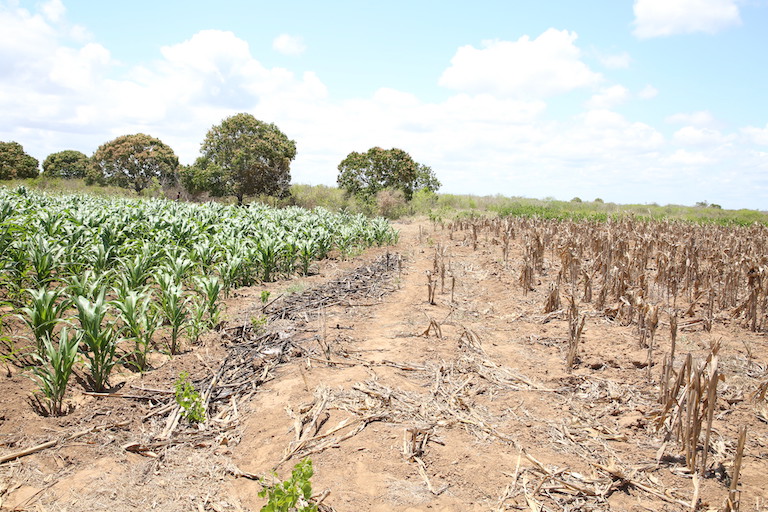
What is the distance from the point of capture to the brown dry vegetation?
2.86 m

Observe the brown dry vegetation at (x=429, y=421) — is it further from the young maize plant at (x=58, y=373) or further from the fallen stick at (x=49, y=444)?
the young maize plant at (x=58, y=373)

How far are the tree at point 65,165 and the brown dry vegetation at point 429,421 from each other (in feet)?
156

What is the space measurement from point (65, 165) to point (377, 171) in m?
34.1

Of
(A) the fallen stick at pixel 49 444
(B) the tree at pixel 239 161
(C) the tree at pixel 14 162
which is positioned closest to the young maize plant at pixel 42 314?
(A) the fallen stick at pixel 49 444

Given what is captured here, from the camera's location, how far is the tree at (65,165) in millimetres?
44719

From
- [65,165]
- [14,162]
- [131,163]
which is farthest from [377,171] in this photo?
[65,165]

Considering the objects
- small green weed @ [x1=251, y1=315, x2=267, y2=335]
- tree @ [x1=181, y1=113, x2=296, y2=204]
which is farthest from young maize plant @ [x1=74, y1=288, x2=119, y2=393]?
tree @ [x1=181, y1=113, x2=296, y2=204]

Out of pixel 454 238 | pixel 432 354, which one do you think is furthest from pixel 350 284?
pixel 454 238

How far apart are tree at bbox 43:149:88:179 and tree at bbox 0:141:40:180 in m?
5.37

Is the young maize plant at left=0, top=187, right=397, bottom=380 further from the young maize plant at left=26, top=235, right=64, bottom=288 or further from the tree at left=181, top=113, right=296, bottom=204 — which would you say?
the tree at left=181, top=113, right=296, bottom=204

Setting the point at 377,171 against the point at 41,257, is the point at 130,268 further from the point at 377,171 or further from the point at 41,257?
the point at 377,171

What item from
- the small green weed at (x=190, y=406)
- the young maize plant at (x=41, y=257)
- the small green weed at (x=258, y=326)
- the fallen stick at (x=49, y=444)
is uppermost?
the young maize plant at (x=41, y=257)

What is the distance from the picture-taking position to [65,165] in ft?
148

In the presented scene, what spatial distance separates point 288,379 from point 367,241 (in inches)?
428
